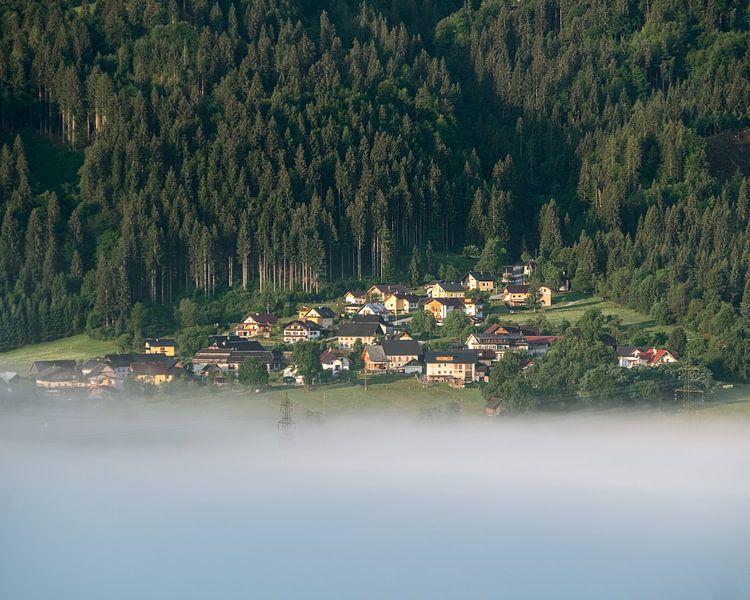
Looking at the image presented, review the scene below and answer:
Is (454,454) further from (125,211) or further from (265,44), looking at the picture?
(265,44)

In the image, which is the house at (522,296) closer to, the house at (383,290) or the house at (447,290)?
the house at (447,290)

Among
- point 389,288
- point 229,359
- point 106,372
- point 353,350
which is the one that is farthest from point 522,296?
point 106,372

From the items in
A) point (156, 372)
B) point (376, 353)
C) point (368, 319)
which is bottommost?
point (156, 372)

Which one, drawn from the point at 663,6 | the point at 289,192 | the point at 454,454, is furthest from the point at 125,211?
the point at 663,6

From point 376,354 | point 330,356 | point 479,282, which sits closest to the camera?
point 330,356

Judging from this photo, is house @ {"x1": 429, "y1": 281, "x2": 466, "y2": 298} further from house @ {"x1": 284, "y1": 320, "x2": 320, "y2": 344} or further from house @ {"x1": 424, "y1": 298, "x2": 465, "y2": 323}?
house @ {"x1": 284, "y1": 320, "x2": 320, "y2": 344}

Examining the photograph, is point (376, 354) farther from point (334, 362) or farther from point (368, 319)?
point (368, 319)

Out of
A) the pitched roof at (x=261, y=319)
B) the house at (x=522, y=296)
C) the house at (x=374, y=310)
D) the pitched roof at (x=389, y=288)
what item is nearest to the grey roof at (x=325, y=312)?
the house at (x=374, y=310)
